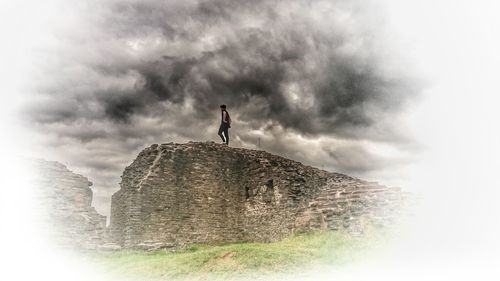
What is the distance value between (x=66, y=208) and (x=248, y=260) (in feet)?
23.4

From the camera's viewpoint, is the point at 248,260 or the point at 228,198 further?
the point at 228,198

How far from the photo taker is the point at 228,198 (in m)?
21.6

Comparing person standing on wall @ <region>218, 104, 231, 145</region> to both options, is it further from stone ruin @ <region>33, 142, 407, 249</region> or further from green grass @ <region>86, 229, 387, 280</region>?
green grass @ <region>86, 229, 387, 280</region>

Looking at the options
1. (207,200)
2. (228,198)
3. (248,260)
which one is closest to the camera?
(248,260)

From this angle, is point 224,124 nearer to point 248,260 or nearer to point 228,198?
point 228,198

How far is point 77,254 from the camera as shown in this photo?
16625 millimetres

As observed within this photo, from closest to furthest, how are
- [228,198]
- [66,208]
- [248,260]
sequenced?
1. [248,260]
2. [66,208]
3. [228,198]

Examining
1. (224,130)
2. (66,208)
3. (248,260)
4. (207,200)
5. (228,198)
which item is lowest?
(248,260)

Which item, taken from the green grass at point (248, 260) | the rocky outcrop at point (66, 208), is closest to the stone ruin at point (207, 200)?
the rocky outcrop at point (66, 208)

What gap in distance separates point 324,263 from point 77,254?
26.5 feet

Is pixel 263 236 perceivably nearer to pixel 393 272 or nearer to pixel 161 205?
pixel 161 205

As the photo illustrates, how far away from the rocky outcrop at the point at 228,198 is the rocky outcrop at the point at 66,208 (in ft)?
5.15

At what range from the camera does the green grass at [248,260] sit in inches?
515

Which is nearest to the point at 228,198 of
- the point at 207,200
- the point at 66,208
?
the point at 207,200
